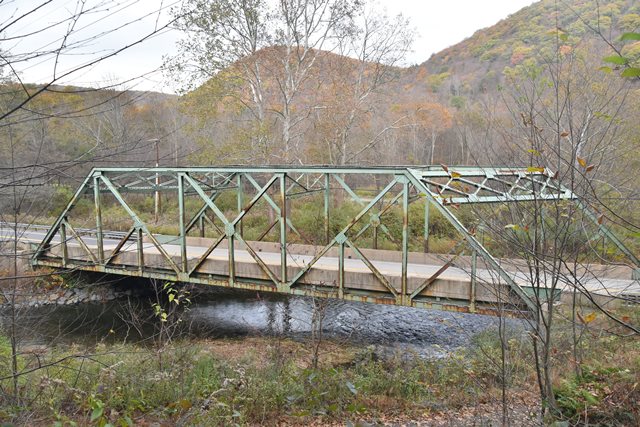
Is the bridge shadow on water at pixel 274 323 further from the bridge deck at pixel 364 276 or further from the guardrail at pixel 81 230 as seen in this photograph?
the guardrail at pixel 81 230

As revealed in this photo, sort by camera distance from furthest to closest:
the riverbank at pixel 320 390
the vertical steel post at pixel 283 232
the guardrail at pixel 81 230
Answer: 1. the vertical steel post at pixel 283 232
2. the riverbank at pixel 320 390
3. the guardrail at pixel 81 230

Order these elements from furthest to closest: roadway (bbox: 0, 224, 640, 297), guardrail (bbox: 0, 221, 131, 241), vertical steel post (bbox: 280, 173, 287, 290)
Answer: vertical steel post (bbox: 280, 173, 287, 290) → roadway (bbox: 0, 224, 640, 297) → guardrail (bbox: 0, 221, 131, 241)

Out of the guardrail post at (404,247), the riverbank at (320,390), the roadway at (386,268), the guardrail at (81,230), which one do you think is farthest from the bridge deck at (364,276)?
the riverbank at (320,390)

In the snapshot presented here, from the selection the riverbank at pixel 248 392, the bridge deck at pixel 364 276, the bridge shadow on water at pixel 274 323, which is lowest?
the bridge shadow on water at pixel 274 323

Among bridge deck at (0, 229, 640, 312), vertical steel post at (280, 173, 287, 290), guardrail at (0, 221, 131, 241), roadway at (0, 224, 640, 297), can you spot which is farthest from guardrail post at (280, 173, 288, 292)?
guardrail at (0, 221, 131, 241)

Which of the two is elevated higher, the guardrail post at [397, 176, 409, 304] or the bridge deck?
the guardrail post at [397, 176, 409, 304]

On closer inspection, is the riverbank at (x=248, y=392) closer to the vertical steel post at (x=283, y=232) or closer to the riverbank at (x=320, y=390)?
the riverbank at (x=320, y=390)

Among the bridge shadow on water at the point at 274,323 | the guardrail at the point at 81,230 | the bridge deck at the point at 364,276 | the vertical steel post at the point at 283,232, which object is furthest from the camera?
the bridge shadow on water at the point at 274,323

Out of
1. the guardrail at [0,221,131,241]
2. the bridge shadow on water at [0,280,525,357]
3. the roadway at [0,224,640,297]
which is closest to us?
the guardrail at [0,221,131,241]

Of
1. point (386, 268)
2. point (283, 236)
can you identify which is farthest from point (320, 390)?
point (386, 268)

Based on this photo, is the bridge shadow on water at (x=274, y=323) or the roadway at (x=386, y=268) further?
the bridge shadow on water at (x=274, y=323)

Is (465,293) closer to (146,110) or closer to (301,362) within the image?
(301,362)

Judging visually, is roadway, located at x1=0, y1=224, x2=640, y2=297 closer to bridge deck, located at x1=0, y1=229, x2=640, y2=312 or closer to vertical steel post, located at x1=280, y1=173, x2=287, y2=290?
bridge deck, located at x1=0, y1=229, x2=640, y2=312

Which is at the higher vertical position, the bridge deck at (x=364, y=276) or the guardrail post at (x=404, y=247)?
the guardrail post at (x=404, y=247)
